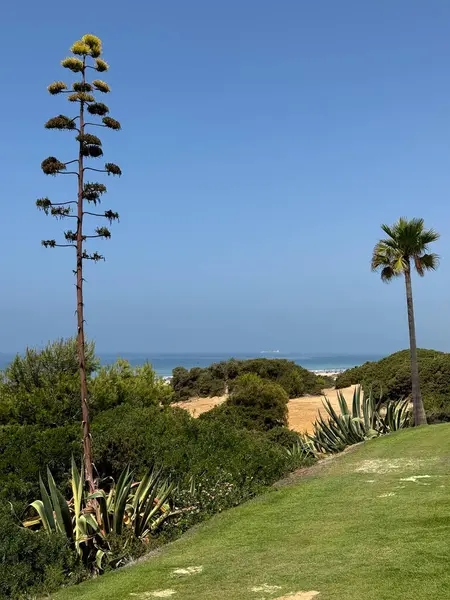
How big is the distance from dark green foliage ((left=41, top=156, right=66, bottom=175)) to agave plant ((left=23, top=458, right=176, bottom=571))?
472 cm

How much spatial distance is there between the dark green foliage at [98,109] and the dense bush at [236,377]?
37650 millimetres

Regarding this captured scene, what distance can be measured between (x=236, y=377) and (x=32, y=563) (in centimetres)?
3921

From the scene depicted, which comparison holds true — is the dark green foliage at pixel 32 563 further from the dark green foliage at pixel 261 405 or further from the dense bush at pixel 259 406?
the dark green foliage at pixel 261 405

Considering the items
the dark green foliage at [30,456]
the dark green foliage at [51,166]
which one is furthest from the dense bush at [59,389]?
the dark green foliage at [51,166]

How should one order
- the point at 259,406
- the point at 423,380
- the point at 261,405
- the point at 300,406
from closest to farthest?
the point at 259,406 < the point at 261,405 < the point at 423,380 < the point at 300,406

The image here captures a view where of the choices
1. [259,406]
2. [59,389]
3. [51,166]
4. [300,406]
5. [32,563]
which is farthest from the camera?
[300,406]

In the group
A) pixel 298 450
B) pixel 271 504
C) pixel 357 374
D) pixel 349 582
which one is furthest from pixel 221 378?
pixel 349 582

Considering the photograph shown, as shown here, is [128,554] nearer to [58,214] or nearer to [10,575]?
[10,575]

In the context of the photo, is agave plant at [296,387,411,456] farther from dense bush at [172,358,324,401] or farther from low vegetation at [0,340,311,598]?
dense bush at [172,358,324,401]

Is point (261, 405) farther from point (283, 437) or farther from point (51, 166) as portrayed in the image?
point (51, 166)

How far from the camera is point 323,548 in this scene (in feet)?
22.4

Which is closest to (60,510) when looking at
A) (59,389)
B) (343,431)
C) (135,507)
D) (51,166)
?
(135,507)

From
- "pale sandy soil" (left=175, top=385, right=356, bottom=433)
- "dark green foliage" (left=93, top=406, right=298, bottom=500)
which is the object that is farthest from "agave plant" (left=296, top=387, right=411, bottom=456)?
"pale sandy soil" (left=175, top=385, right=356, bottom=433)

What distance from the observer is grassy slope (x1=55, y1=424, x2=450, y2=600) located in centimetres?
550
